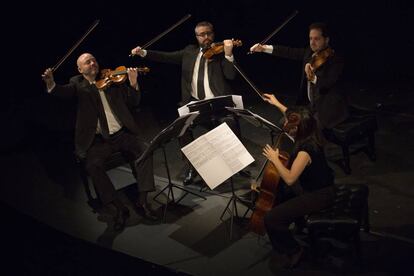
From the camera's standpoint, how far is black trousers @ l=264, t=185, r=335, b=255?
3.45 metres

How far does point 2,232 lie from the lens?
14.6 ft

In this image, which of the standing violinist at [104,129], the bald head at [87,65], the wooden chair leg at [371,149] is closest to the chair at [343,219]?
the wooden chair leg at [371,149]

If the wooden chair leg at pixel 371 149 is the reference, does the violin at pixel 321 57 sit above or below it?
above

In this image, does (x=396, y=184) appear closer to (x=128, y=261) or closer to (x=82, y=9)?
(x=128, y=261)

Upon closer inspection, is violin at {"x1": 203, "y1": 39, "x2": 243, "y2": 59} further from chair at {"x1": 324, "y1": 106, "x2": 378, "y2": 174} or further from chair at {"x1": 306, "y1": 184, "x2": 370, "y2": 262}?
chair at {"x1": 306, "y1": 184, "x2": 370, "y2": 262}

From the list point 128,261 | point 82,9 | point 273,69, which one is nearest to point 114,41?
point 82,9

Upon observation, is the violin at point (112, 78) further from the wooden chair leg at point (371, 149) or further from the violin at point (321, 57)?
the wooden chair leg at point (371, 149)

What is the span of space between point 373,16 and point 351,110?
180 inches

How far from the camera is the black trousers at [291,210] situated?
11.3 ft

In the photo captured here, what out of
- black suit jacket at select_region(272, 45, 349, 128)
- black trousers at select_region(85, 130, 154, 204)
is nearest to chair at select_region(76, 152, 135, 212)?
black trousers at select_region(85, 130, 154, 204)

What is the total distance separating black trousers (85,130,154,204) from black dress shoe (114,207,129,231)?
142 millimetres

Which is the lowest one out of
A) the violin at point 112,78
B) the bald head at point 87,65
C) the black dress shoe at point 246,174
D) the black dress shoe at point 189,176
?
the black dress shoe at point 246,174

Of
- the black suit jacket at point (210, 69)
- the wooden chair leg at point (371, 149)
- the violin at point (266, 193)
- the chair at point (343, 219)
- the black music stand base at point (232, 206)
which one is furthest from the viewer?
the black suit jacket at point (210, 69)

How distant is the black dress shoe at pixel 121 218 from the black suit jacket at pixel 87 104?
642 millimetres
